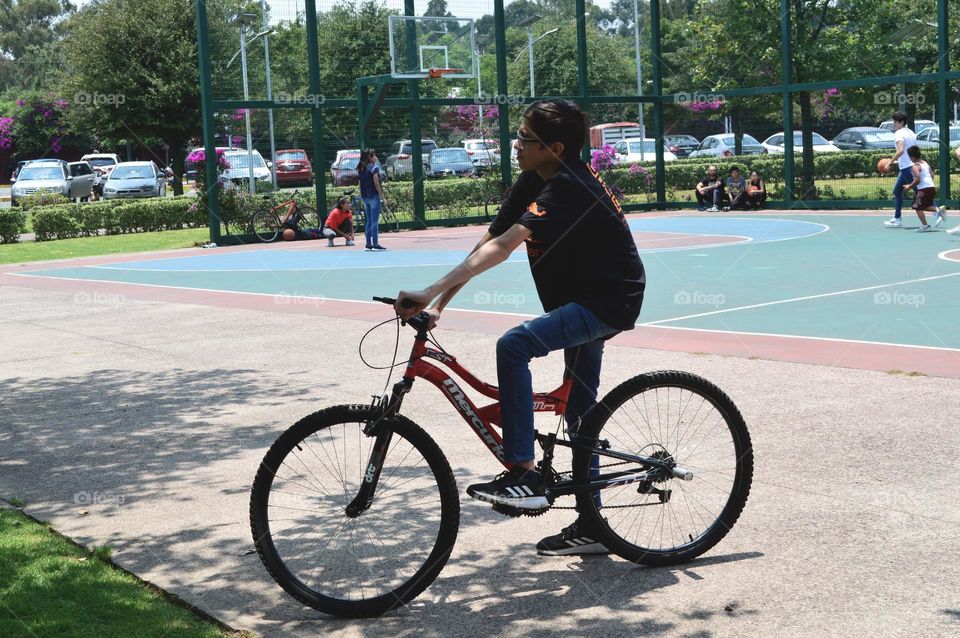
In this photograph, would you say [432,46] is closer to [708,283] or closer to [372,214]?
[372,214]

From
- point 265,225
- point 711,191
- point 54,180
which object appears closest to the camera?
point 265,225

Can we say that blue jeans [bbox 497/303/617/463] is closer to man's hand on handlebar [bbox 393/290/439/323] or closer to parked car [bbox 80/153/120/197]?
man's hand on handlebar [bbox 393/290/439/323]

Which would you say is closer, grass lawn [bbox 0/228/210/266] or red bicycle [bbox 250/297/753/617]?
→ red bicycle [bbox 250/297/753/617]

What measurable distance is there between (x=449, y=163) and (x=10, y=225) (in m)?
10.4

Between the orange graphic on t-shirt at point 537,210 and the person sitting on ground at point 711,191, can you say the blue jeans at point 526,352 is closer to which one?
the orange graphic on t-shirt at point 537,210

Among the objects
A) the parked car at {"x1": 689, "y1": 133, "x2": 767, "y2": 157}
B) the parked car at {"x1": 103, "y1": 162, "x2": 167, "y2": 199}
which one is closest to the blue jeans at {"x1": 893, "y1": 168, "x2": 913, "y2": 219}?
the parked car at {"x1": 689, "y1": 133, "x2": 767, "y2": 157}

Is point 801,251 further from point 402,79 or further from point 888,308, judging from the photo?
point 402,79

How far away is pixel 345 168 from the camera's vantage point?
27.4 meters

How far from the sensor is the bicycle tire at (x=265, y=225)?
25.8m

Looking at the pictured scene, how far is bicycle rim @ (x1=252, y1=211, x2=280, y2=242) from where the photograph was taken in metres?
25.8

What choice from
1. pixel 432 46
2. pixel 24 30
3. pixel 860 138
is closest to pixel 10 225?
pixel 432 46

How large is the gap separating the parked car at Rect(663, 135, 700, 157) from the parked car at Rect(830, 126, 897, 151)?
5.49 meters

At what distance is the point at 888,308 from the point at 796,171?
58.8ft

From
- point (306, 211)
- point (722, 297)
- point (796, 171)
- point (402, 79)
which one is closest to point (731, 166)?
point (796, 171)
